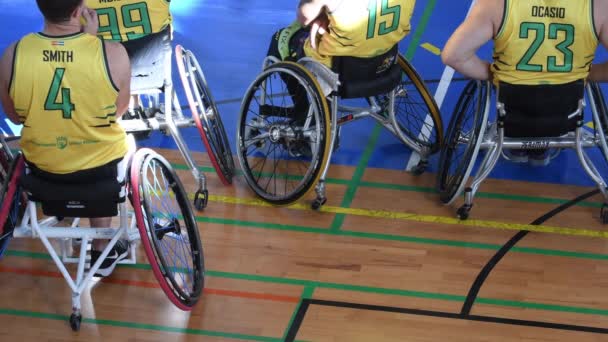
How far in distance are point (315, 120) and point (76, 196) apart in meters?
1.64

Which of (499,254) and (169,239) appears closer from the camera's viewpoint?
(499,254)

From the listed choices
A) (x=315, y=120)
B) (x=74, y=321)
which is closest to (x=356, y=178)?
(x=315, y=120)

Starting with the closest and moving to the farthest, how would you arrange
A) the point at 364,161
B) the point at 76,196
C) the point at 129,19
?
the point at 76,196 < the point at 129,19 < the point at 364,161

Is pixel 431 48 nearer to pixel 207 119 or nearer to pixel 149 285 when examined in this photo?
pixel 207 119

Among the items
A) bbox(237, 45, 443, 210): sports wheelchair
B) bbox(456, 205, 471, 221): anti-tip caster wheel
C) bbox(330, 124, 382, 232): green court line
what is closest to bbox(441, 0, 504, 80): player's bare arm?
bbox(237, 45, 443, 210): sports wheelchair

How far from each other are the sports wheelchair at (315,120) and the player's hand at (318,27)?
0.12m

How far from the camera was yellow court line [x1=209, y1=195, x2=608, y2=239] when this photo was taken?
4.79 m

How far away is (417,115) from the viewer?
235 inches

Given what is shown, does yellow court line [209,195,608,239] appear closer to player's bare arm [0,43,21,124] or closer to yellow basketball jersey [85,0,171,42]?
yellow basketball jersey [85,0,171,42]

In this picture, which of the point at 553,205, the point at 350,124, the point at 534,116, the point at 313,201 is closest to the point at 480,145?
the point at 534,116

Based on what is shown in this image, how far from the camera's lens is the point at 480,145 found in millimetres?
4730

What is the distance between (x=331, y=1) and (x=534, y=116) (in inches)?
49.1

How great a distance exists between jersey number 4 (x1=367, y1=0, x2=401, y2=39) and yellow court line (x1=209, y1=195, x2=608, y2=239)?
3.33 feet

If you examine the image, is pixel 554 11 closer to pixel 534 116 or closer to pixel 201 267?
pixel 534 116
